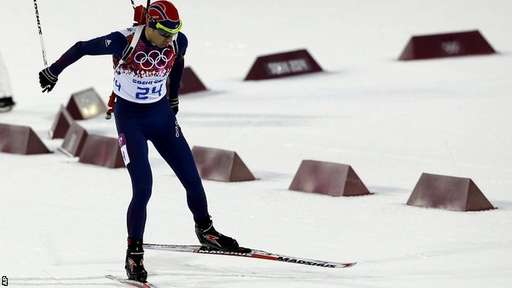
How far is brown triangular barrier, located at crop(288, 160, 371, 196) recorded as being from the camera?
42.0 feet

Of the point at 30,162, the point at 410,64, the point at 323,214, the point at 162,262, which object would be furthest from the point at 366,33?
the point at 162,262

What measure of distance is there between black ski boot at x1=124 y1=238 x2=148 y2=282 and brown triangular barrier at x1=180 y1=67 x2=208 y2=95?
9.66 metres

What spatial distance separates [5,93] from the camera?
17422mm

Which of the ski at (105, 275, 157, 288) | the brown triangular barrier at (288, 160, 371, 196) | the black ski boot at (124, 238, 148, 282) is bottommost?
the brown triangular barrier at (288, 160, 371, 196)

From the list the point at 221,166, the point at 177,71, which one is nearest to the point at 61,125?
the point at 221,166

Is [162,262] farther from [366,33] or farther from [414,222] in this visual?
[366,33]

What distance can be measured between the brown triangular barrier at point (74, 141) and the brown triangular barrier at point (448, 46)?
7089 mm

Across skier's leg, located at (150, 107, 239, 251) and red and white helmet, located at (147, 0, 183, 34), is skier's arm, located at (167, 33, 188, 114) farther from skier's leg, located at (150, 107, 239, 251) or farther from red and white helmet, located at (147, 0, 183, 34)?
red and white helmet, located at (147, 0, 183, 34)

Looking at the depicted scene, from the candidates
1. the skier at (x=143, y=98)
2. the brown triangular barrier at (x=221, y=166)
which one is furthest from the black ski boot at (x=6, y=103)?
the skier at (x=143, y=98)

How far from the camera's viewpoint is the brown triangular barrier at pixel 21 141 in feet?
50.1

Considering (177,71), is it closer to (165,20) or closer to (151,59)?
(151,59)

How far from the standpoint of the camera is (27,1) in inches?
977

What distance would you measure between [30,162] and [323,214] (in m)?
3.96

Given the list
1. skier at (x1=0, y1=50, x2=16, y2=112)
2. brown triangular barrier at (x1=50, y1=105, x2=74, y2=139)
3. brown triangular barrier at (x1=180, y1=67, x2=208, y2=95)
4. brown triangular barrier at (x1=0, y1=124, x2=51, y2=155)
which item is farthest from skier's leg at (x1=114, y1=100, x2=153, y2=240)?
brown triangular barrier at (x1=180, y1=67, x2=208, y2=95)
